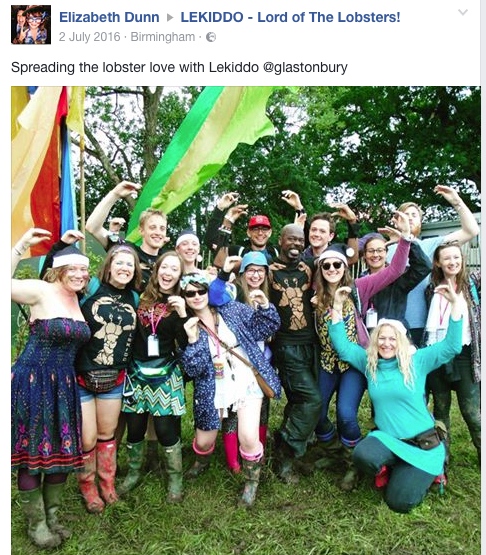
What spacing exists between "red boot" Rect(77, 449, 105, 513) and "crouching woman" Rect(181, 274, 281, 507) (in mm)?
747

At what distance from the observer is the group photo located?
295cm

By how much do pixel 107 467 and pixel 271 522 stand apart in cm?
118

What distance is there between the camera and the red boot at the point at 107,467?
127 inches

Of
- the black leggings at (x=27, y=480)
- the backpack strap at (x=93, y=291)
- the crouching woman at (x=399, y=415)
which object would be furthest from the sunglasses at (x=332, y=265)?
the black leggings at (x=27, y=480)

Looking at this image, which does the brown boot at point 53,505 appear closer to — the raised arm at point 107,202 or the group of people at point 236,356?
the group of people at point 236,356

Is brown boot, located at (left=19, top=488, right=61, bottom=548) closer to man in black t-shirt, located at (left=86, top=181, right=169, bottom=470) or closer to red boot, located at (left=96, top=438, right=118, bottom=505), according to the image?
red boot, located at (left=96, top=438, right=118, bottom=505)

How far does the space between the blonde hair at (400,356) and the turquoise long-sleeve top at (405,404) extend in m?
0.03

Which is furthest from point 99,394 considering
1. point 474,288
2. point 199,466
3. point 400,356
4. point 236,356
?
point 474,288

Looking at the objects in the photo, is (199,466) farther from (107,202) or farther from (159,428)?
(107,202)
